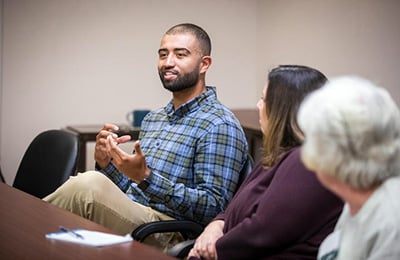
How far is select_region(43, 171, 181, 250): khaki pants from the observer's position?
2.33 metres

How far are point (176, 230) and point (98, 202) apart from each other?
299 millimetres

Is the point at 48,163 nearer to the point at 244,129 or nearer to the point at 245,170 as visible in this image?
the point at 245,170

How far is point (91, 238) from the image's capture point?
5.65 feet

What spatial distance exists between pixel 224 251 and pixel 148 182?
0.53 meters

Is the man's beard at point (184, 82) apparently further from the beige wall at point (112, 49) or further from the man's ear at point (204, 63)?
the beige wall at point (112, 49)

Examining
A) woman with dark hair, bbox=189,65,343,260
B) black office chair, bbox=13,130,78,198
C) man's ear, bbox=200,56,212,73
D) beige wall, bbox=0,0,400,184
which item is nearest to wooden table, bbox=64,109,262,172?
beige wall, bbox=0,0,400,184

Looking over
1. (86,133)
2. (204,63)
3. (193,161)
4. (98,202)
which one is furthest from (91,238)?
(86,133)

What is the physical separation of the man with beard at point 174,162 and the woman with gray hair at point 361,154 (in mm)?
1115

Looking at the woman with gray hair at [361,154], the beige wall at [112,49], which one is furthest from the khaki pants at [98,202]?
the beige wall at [112,49]

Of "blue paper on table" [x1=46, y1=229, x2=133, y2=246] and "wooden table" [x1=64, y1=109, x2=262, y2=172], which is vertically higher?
"blue paper on table" [x1=46, y1=229, x2=133, y2=246]

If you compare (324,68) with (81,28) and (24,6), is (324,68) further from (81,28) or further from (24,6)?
(24,6)

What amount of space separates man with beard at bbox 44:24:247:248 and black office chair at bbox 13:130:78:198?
0.52 ft

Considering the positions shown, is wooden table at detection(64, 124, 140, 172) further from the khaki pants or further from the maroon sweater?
the maroon sweater

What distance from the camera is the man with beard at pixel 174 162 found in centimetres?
232
